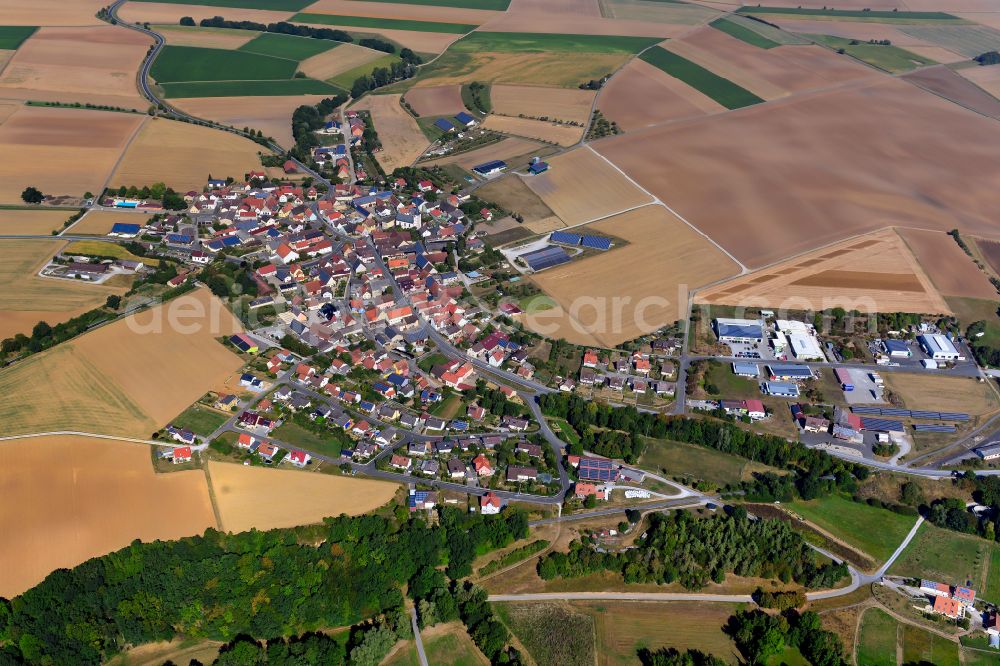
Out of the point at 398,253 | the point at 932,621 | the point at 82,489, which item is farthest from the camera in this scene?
the point at 398,253

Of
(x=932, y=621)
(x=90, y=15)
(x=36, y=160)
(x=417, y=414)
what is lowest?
(x=932, y=621)

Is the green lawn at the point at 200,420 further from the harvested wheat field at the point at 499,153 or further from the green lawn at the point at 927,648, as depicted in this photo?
the harvested wheat field at the point at 499,153

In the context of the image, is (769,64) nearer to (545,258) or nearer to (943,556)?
(545,258)

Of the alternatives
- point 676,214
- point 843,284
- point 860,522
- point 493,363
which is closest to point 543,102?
point 676,214

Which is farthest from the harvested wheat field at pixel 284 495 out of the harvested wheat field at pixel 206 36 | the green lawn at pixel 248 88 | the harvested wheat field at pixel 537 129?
the harvested wheat field at pixel 206 36

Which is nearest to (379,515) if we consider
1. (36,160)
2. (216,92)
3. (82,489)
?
(82,489)

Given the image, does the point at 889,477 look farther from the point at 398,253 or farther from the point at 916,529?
the point at 398,253
